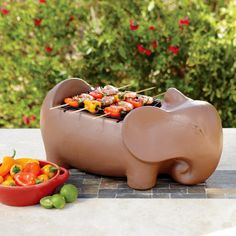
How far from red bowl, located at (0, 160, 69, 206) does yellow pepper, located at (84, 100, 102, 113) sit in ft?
1.15

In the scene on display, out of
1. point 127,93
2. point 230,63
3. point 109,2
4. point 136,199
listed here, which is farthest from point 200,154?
point 109,2

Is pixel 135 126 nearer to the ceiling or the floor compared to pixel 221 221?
nearer to the ceiling

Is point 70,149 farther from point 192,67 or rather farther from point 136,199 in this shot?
point 192,67

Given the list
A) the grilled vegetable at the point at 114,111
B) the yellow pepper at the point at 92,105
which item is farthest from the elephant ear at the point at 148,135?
the yellow pepper at the point at 92,105

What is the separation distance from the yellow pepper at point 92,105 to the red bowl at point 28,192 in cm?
35

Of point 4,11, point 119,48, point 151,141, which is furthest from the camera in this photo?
point 4,11

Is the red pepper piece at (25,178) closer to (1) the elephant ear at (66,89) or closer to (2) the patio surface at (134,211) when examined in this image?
(2) the patio surface at (134,211)

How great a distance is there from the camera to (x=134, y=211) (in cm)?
268

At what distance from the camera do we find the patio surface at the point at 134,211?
252cm

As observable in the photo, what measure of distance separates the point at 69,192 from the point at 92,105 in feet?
1.43

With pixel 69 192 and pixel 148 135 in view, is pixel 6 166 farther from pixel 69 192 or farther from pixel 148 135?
pixel 148 135

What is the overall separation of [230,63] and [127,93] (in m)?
1.54

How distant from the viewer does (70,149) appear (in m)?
2.99

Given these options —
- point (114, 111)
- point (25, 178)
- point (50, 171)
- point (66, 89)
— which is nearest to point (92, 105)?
point (114, 111)
